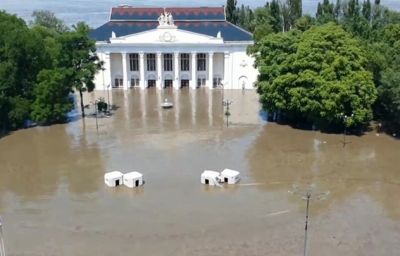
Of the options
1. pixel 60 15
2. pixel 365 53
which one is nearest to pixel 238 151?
pixel 365 53

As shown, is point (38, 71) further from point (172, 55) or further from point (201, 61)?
point (201, 61)

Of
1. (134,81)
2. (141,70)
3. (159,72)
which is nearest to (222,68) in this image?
(159,72)

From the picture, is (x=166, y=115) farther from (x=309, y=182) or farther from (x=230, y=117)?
(x=309, y=182)

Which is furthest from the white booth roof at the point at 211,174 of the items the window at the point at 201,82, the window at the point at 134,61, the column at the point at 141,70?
the window at the point at 134,61

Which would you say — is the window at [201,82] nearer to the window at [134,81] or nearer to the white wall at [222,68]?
the white wall at [222,68]

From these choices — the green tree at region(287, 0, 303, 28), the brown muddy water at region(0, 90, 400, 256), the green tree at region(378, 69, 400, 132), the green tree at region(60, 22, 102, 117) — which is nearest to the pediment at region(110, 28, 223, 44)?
the green tree at region(60, 22, 102, 117)

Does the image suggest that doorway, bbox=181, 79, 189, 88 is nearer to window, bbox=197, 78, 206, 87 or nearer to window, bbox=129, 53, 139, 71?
window, bbox=197, 78, 206, 87
